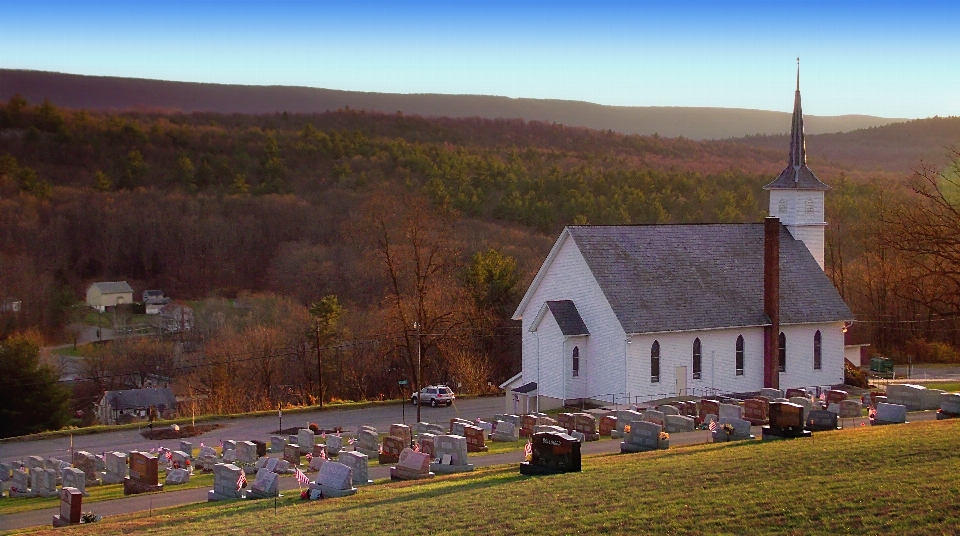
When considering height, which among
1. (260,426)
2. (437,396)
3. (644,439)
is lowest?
(260,426)

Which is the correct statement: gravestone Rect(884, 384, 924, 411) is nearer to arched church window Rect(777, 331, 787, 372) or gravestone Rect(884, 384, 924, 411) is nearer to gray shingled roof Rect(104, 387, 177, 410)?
arched church window Rect(777, 331, 787, 372)

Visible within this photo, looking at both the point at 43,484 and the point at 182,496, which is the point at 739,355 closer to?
the point at 182,496

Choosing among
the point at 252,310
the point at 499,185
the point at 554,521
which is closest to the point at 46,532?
the point at 554,521

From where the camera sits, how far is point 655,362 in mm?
42844

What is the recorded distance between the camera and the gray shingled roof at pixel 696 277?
43.1 metres

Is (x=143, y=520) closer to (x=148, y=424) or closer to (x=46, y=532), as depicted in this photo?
(x=46, y=532)

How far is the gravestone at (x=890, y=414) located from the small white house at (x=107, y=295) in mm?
75295

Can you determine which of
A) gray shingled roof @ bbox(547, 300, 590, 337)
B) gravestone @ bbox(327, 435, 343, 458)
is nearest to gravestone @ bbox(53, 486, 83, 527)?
gravestone @ bbox(327, 435, 343, 458)

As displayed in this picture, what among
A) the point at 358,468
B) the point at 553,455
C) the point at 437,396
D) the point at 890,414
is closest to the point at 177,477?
the point at 358,468

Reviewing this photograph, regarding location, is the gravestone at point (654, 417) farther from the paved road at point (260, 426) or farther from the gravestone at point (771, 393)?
the paved road at point (260, 426)

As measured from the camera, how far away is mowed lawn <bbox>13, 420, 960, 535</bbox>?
55.8 ft

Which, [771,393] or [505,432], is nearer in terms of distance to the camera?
[505,432]

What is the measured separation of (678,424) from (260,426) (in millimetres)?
18756

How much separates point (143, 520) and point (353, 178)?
376ft
